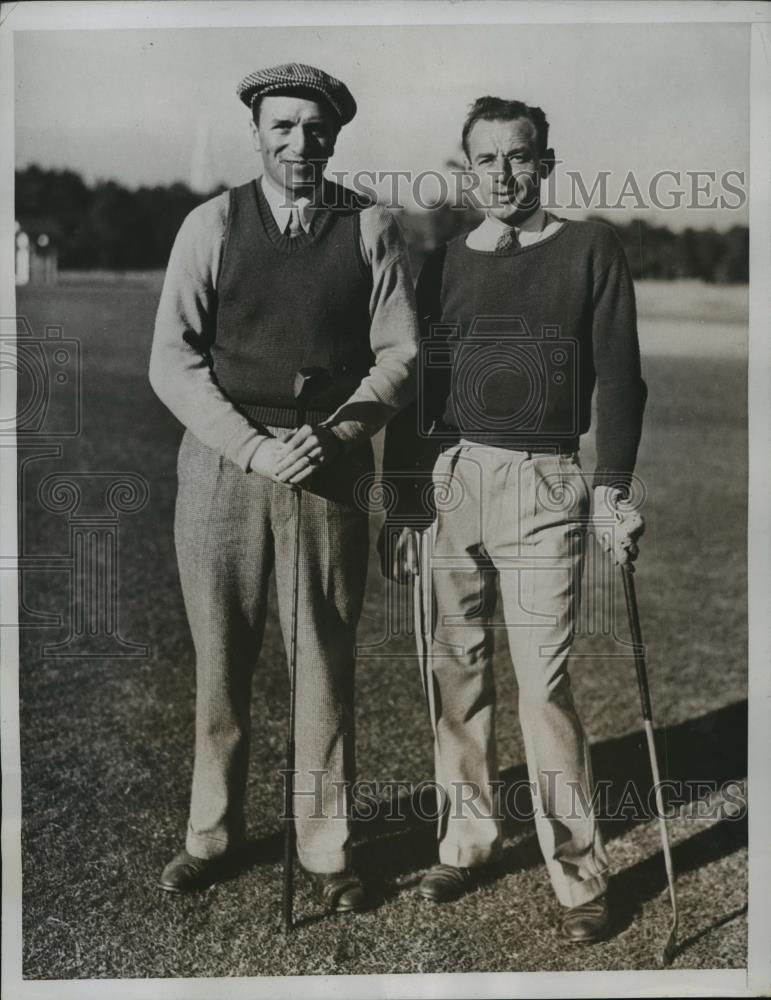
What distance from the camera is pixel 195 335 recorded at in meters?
2.99

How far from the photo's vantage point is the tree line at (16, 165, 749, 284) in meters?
3.21

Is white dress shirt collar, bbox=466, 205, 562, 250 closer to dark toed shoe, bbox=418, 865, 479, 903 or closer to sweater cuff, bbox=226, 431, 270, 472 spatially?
sweater cuff, bbox=226, 431, 270, 472

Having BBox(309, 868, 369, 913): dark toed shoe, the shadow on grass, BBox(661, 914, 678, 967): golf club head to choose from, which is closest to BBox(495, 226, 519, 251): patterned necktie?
the shadow on grass

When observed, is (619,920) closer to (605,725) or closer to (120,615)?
(605,725)

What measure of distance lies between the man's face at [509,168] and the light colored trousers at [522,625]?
60cm

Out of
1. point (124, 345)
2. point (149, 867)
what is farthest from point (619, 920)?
point (124, 345)

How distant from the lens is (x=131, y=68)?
3125 millimetres

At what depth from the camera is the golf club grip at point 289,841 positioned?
2984 mm

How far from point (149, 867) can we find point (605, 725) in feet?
5.40

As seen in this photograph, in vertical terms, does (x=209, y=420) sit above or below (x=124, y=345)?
below

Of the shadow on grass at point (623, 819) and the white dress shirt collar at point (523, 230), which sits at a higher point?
the white dress shirt collar at point (523, 230)

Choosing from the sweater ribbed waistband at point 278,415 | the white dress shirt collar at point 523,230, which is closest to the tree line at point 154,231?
the white dress shirt collar at point 523,230

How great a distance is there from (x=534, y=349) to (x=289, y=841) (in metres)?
1.37

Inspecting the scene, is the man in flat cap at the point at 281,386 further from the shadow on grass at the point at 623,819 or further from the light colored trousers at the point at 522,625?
the shadow on grass at the point at 623,819
